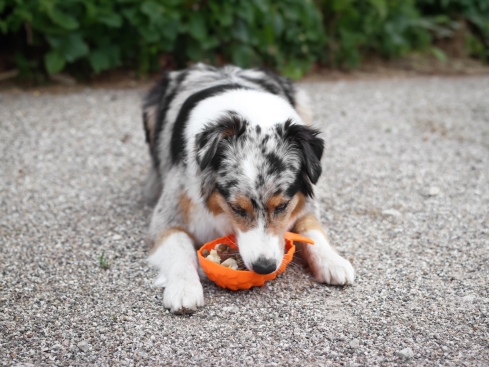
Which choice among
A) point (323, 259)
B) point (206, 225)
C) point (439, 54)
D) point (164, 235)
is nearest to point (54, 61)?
point (164, 235)

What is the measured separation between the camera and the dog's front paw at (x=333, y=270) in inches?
142

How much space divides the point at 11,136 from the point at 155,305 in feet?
12.8

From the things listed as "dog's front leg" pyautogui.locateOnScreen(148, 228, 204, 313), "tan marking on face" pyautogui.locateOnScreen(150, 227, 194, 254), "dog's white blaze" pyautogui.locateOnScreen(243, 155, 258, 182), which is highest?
"dog's white blaze" pyautogui.locateOnScreen(243, 155, 258, 182)

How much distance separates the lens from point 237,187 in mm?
3398

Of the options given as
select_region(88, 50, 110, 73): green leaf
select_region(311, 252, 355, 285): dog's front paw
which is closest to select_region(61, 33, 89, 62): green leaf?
select_region(88, 50, 110, 73): green leaf

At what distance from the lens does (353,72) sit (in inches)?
376

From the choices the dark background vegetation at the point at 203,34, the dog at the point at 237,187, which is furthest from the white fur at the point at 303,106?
the dark background vegetation at the point at 203,34

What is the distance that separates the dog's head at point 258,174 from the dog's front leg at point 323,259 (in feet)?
1.27

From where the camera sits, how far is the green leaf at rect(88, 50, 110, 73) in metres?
7.80

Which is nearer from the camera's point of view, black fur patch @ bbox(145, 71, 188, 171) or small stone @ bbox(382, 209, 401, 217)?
small stone @ bbox(382, 209, 401, 217)

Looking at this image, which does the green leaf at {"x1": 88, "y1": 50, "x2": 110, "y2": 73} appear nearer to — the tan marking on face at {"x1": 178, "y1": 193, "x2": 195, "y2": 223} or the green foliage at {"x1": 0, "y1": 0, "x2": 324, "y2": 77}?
the green foliage at {"x1": 0, "y1": 0, "x2": 324, "y2": 77}

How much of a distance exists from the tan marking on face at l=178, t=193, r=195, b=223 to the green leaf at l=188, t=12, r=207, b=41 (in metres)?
4.40

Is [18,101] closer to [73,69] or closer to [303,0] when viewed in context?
[73,69]

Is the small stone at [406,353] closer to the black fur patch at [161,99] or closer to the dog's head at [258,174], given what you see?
the dog's head at [258,174]
